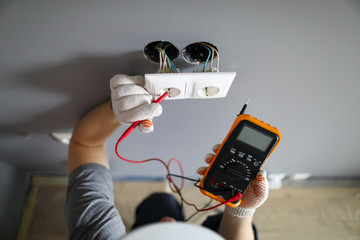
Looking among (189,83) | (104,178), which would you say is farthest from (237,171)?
(104,178)

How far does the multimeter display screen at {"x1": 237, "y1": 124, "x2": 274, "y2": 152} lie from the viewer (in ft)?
1.57

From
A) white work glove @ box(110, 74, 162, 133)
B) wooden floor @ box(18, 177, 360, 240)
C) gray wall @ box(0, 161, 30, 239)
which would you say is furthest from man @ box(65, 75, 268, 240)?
gray wall @ box(0, 161, 30, 239)

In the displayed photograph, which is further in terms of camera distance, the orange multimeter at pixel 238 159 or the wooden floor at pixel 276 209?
the wooden floor at pixel 276 209

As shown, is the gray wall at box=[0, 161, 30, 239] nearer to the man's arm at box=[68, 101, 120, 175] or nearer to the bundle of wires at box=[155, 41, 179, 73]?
the man's arm at box=[68, 101, 120, 175]

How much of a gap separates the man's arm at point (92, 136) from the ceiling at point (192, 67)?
4 cm

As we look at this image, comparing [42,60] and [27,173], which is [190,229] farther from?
[27,173]

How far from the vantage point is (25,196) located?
121 cm

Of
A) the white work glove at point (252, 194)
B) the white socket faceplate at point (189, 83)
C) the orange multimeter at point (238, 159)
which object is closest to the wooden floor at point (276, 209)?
the white work glove at point (252, 194)

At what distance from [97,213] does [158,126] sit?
300 mm

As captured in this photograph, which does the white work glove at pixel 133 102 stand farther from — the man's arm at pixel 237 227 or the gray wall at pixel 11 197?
the gray wall at pixel 11 197

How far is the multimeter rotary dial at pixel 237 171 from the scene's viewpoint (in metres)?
0.49

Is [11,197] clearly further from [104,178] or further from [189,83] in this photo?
[189,83]

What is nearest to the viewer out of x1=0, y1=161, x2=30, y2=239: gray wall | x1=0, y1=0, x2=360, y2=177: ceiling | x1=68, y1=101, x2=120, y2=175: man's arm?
x1=0, y1=0, x2=360, y2=177: ceiling

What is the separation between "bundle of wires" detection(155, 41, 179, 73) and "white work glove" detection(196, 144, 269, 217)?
22 cm
